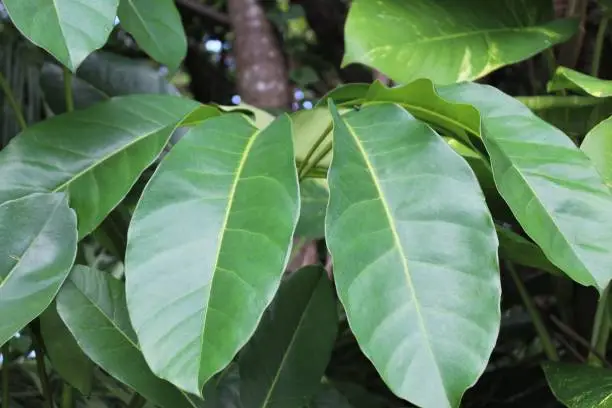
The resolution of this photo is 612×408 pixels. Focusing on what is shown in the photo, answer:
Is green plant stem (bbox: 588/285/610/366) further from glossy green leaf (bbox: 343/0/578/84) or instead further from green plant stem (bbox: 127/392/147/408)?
green plant stem (bbox: 127/392/147/408)

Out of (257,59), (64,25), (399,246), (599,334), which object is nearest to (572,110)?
(599,334)

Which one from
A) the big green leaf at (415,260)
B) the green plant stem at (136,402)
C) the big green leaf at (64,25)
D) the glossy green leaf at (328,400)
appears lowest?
the glossy green leaf at (328,400)

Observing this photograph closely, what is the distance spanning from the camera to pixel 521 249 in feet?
1.78

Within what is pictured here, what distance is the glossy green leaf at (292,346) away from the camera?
55 cm

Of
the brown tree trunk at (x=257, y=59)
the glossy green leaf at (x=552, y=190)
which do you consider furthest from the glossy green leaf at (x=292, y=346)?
the brown tree trunk at (x=257, y=59)

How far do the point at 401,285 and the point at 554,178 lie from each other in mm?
144

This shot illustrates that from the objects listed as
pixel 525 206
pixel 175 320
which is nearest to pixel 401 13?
pixel 525 206

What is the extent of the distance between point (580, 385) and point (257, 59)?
0.86 metres

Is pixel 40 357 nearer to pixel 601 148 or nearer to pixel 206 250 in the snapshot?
pixel 206 250

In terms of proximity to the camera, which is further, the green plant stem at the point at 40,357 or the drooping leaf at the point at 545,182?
the green plant stem at the point at 40,357

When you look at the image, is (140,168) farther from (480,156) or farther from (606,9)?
(606,9)

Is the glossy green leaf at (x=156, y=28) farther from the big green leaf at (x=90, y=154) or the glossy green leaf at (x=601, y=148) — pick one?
the glossy green leaf at (x=601, y=148)

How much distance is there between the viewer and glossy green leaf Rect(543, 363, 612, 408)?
0.50m

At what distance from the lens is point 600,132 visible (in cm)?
51
